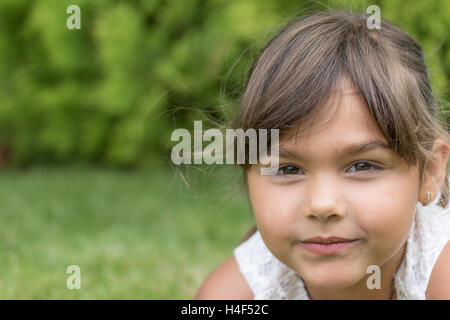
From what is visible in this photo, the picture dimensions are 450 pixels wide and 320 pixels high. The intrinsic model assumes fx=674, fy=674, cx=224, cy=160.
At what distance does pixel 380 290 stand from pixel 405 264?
3.7 inches

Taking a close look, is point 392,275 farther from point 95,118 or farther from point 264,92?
point 95,118

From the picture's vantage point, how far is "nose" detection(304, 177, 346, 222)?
1.40m

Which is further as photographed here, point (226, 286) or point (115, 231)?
point (115, 231)

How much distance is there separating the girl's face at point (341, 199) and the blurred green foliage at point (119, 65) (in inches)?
68.8

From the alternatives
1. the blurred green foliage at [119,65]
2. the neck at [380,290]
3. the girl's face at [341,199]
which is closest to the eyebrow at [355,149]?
the girl's face at [341,199]

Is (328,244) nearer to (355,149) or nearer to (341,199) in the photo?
(341,199)

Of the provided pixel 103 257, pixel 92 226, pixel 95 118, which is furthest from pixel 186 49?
pixel 103 257

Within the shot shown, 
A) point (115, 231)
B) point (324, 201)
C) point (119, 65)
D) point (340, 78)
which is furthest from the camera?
point (119, 65)

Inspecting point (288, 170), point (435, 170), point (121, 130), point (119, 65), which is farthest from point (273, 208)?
point (121, 130)

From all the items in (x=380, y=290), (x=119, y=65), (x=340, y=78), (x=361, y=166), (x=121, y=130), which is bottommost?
(x=380, y=290)

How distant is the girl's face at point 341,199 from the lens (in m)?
1.44

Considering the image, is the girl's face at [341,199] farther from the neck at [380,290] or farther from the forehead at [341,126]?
the neck at [380,290]

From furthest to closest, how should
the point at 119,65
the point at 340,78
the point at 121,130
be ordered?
the point at 121,130 → the point at 119,65 → the point at 340,78

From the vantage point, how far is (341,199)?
1427mm
